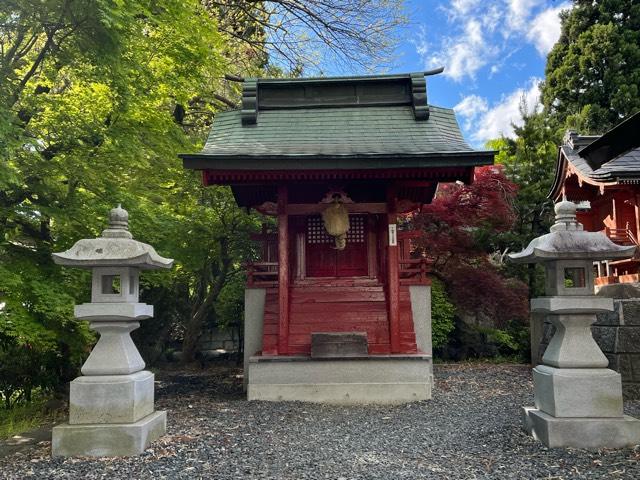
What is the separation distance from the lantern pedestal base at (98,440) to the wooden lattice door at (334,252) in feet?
15.1

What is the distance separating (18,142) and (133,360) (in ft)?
8.75

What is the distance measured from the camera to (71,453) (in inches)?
175

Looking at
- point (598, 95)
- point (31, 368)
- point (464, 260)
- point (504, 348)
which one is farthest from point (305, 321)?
point (598, 95)

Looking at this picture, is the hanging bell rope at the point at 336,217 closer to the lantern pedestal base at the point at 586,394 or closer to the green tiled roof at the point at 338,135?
the green tiled roof at the point at 338,135

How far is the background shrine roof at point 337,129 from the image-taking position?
21.8ft

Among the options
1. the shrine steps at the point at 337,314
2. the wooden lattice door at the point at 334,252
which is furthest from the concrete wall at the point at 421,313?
the wooden lattice door at the point at 334,252

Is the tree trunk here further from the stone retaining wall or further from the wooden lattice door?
the stone retaining wall

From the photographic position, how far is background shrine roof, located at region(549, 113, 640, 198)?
2324 millimetres

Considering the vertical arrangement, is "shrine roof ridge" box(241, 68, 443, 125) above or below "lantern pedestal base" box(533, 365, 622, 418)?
above

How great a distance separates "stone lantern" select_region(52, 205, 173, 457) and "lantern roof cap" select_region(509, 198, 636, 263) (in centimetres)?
424

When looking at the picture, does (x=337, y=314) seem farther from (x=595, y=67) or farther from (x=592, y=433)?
(x=595, y=67)

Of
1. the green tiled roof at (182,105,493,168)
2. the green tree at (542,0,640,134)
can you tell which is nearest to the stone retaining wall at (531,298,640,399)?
the green tiled roof at (182,105,493,168)

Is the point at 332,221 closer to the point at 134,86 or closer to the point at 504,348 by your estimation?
the point at 134,86

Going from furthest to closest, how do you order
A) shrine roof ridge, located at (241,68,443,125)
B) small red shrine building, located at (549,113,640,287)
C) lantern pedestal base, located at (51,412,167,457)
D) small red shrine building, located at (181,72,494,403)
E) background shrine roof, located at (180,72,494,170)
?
small red shrine building, located at (549,113,640,287), shrine roof ridge, located at (241,68,443,125), small red shrine building, located at (181,72,494,403), background shrine roof, located at (180,72,494,170), lantern pedestal base, located at (51,412,167,457)
